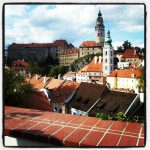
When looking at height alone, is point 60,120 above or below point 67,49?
below

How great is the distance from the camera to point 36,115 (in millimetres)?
2646

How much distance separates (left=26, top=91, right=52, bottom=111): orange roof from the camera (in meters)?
2.68

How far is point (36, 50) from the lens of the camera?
105 inches

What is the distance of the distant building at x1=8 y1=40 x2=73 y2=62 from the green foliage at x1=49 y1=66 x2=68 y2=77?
0.09 metres

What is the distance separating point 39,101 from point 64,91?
0.65 feet

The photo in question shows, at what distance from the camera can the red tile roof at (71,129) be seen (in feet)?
8.13

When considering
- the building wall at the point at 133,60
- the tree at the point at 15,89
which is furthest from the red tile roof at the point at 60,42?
the building wall at the point at 133,60

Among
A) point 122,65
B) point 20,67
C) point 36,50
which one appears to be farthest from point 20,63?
point 122,65

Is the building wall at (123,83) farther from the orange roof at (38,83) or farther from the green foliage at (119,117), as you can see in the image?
the orange roof at (38,83)

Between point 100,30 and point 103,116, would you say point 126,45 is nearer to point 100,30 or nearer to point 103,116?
point 100,30

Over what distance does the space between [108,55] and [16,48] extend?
672 mm

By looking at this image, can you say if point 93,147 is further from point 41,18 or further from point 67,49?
point 41,18

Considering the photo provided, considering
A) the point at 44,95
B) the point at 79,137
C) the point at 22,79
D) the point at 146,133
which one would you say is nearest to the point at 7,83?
the point at 22,79

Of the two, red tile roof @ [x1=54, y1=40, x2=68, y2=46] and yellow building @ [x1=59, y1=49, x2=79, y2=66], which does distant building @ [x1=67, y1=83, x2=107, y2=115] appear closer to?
yellow building @ [x1=59, y1=49, x2=79, y2=66]
